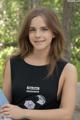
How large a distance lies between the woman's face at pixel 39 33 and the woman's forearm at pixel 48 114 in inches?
17.1

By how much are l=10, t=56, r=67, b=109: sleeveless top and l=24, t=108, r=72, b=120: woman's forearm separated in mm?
93

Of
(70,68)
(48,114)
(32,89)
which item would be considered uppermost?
(70,68)

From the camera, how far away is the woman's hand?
8.54 ft

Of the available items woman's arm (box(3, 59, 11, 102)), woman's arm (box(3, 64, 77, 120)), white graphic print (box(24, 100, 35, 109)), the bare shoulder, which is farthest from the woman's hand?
the bare shoulder

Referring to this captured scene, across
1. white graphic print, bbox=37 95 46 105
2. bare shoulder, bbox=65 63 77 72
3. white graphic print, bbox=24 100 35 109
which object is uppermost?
bare shoulder, bbox=65 63 77 72

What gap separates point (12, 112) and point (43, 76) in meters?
0.36

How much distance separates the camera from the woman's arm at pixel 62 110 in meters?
2.63

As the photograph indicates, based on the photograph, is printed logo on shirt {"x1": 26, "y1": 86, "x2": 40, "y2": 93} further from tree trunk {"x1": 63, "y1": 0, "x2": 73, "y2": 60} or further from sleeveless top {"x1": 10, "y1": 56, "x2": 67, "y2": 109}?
tree trunk {"x1": 63, "y1": 0, "x2": 73, "y2": 60}

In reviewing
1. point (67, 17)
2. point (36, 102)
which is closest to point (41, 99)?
point (36, 102)

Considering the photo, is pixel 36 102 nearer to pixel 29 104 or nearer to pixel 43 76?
pixel 29 104

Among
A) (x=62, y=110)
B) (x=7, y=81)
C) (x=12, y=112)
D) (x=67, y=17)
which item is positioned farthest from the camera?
(x=67, y=17)

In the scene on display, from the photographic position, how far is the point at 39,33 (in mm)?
2768

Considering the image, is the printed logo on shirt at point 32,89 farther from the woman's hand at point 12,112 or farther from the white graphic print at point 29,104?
the woman's hand at point 12,112

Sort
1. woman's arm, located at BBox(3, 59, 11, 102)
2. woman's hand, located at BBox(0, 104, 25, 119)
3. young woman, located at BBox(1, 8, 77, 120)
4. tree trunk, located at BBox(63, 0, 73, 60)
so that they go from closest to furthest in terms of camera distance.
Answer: woman's hand, located at BBox(0, 104, 25, 119) → young woman, located at BBox(1, 8, 77, 120) → woman's arm, located at BBox(3, 59, 11, 102) → tree trunk, located at BBox(63, 0, 73, 60)
